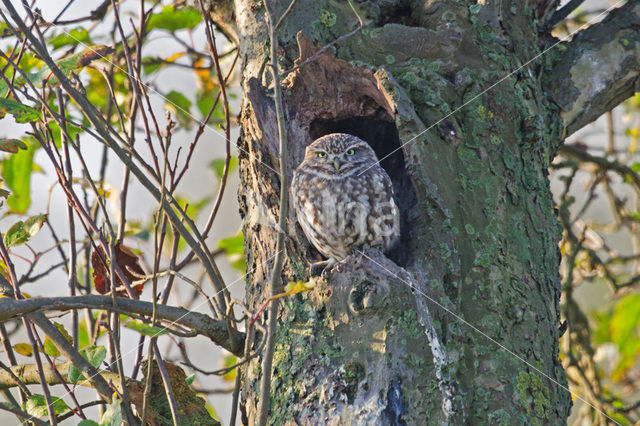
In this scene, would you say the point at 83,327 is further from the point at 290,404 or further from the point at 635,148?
the point at 635,148

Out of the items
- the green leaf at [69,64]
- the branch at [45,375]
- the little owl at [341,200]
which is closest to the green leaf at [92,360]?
the branch at [45,375]

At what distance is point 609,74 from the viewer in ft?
10.6

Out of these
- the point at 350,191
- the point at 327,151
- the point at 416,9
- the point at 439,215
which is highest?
the point at 416,9

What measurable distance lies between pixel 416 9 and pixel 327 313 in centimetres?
156

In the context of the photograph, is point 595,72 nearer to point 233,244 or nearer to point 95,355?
point 233,244

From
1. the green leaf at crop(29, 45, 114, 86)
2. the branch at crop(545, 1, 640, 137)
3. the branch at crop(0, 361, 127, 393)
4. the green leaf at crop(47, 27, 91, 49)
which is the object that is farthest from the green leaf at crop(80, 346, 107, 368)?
the branch at crop(545, 1, 640, 137)

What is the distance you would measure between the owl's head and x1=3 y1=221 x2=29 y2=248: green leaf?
128 centimetres

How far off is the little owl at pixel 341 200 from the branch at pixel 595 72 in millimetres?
933

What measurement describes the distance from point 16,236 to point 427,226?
154 cm

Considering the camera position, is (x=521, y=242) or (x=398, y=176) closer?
(x=521, y=242)

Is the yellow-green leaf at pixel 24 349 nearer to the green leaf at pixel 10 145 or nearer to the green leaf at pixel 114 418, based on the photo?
the green leaf at pixel 10 145

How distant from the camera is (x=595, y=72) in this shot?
3252 millimetres

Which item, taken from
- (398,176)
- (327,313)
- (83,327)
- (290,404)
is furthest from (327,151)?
(83,327)

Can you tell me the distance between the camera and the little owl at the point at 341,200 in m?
3.23
